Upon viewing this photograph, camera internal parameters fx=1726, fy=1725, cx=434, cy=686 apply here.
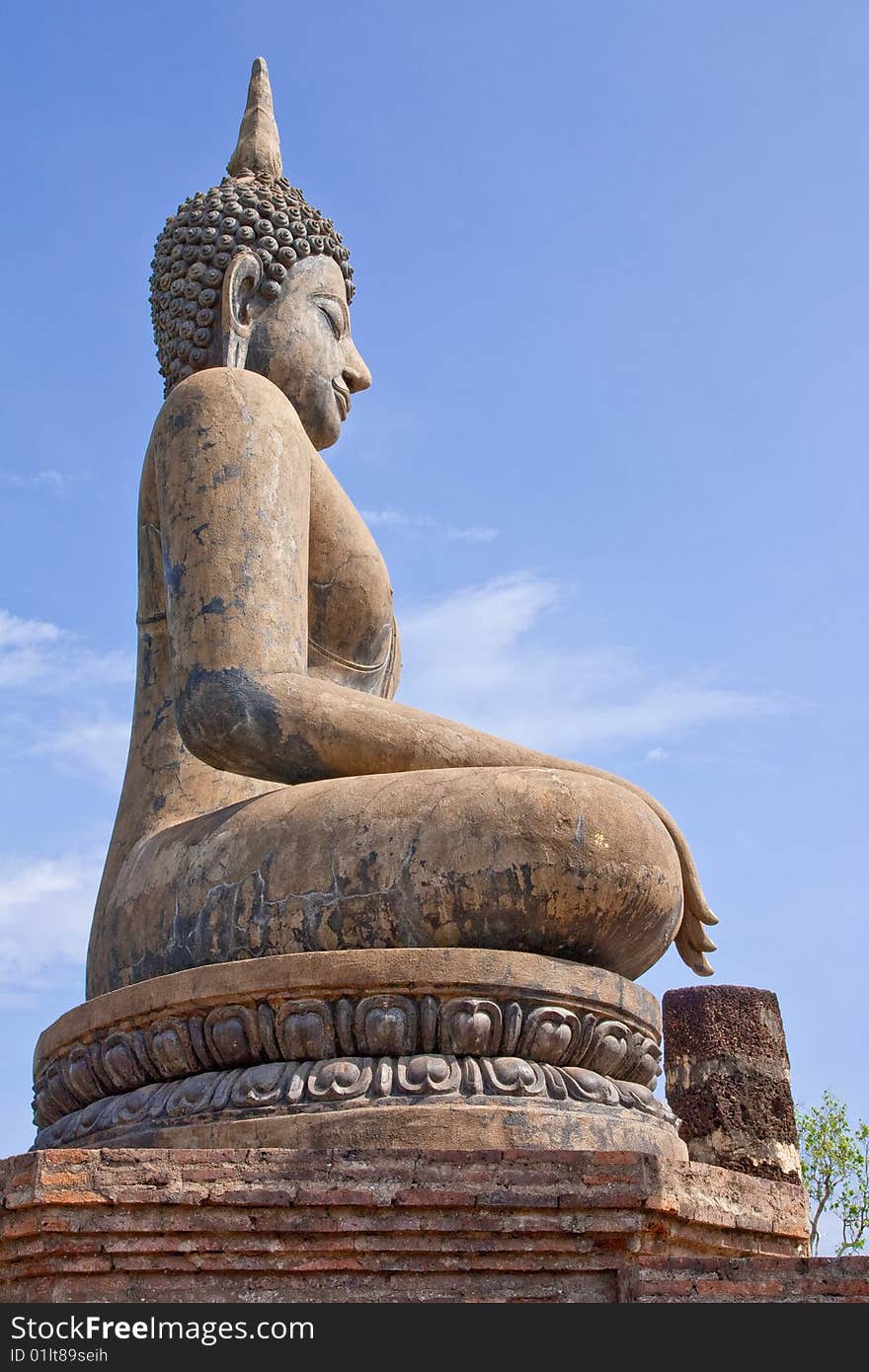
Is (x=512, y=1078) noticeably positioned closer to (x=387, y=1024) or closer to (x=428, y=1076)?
(x=428, y=1076)

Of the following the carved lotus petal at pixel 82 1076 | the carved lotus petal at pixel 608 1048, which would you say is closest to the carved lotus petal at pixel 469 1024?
the carved lotus petal at pixel 608 1048

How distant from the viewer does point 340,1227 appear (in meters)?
4.42

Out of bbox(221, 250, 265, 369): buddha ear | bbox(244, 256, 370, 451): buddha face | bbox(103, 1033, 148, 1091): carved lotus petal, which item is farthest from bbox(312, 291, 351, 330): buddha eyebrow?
bbox(103, 1033, 148, 1091): carved lotus petal

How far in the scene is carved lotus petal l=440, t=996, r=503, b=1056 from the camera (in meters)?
4.89

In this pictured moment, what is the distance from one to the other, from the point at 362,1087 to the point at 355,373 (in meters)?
3.25

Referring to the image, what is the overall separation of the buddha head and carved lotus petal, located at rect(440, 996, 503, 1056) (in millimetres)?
2813

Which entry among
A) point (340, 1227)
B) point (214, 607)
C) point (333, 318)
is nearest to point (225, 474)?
point (214, 607)

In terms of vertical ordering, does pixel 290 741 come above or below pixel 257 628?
below

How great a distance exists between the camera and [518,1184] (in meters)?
4.49

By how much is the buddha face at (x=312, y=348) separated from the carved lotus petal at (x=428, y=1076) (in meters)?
2.91

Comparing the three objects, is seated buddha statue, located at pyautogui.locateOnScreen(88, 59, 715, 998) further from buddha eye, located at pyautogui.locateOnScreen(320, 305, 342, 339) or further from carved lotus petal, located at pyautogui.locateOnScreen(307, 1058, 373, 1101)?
carved lotus petal, located at pyautogui.locateOnScreen(307, 1058, 373, 1101)

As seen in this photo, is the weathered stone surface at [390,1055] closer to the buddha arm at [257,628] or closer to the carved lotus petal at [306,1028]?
the carved lotus petal at [306,1028]
